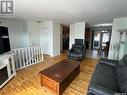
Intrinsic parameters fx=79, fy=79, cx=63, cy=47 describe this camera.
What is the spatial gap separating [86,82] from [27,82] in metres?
1.83

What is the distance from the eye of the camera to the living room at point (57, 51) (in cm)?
198

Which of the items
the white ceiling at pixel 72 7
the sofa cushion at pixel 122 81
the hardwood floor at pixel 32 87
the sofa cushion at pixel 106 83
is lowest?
the hardwood floor at pixel 32 87

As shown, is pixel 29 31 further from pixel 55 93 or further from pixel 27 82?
pixel 55 93

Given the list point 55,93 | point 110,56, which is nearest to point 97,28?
point 110,56

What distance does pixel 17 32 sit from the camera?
4965 mm

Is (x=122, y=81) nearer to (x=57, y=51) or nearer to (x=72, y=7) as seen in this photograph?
(x=72, y=7)

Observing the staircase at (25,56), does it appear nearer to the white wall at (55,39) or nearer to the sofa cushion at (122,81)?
the white wall at (55,39)

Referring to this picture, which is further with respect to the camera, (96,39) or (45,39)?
(96,39)

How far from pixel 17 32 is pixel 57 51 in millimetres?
2837

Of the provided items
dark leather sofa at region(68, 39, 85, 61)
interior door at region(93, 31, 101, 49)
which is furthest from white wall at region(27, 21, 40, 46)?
interior door at region(93, 31, 101, 49)

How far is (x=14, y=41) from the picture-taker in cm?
484

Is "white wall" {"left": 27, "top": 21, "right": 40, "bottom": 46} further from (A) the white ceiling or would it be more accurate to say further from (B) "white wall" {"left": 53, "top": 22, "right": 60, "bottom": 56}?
(A) the white ceiling

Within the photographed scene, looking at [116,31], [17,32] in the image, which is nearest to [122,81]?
[116,31]

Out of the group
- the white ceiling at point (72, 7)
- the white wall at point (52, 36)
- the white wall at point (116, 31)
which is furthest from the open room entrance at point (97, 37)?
the white ceiling at point (72, 7)
